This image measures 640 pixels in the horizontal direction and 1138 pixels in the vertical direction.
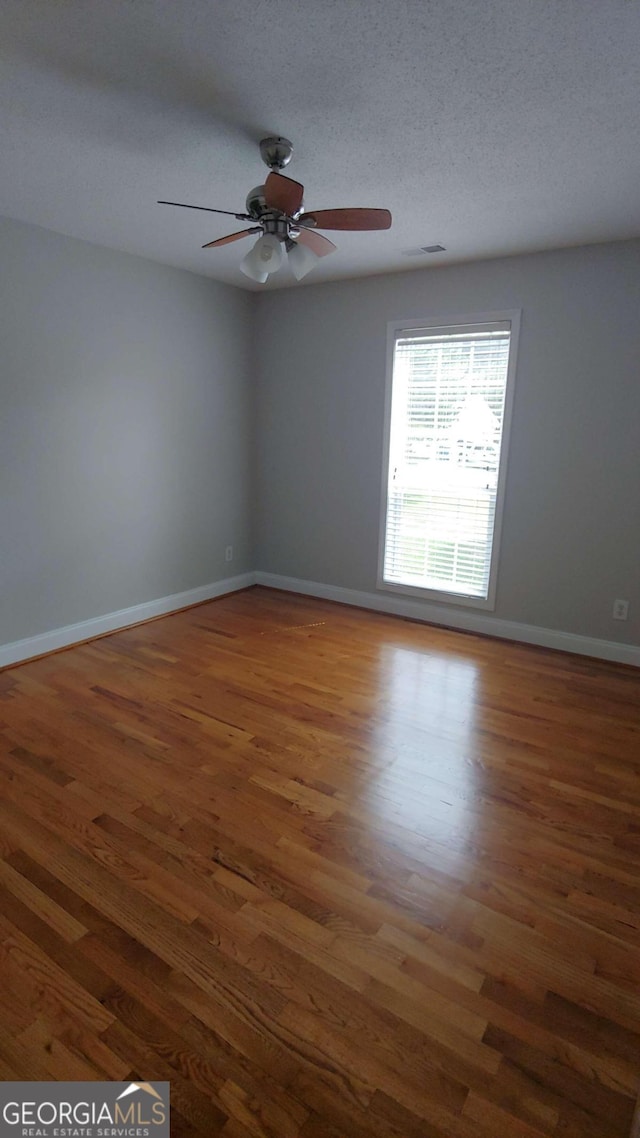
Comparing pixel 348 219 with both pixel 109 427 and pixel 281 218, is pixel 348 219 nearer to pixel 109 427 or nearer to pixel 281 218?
pixel 281 218

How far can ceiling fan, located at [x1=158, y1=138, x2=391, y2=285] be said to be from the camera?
210cm

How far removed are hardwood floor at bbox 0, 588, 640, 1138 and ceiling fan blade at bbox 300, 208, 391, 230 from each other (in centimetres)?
223

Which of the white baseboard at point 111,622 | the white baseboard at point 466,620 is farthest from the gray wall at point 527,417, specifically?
the white baseboard at point 111,622

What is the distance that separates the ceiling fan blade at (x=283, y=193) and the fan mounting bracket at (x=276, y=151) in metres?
0.17

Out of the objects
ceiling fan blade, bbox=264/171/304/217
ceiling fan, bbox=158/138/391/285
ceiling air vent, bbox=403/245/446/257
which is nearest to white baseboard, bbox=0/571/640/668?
ceiling air vent, bbox=403/245/446/257

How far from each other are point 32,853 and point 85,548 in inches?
87.7

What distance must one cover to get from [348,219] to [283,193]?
0.29 meters

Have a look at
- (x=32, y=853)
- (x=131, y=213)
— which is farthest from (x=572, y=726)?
(x=131, y=213)

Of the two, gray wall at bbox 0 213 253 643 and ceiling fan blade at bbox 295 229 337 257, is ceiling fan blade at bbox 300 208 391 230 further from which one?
gray wall at bbox 0 213 253 643

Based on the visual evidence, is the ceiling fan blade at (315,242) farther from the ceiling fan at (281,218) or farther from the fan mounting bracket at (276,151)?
the fan mounting bracket at (276,151)

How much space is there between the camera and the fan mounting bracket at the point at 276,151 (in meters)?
2.13

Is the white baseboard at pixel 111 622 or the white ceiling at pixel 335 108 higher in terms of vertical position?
the white ceiling at pixel 335 108

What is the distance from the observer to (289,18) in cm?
151

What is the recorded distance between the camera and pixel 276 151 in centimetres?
216
